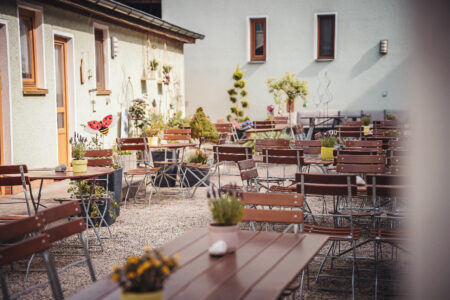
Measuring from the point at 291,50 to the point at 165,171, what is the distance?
1164 cm

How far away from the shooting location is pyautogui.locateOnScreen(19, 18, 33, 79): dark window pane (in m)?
8.15

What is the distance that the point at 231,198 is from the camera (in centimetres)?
273

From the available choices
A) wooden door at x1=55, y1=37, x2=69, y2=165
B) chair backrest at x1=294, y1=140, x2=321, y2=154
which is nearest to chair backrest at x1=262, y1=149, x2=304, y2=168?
chair backrest at x1=294, y1=140, x2=321, y2=154

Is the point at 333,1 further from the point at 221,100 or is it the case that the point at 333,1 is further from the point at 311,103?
the point at 221,100

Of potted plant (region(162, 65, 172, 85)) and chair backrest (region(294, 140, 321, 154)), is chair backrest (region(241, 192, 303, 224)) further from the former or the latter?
potted plant (region(162, 65, 172, 85))

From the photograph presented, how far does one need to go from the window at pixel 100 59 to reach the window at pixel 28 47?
7.40 ft

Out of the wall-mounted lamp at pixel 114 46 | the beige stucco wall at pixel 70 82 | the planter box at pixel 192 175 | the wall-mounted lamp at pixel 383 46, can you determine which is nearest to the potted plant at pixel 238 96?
the wall-mounted lamp at pixel 383 46

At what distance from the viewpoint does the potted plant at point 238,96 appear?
62.8 feet

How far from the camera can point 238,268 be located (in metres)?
2.46

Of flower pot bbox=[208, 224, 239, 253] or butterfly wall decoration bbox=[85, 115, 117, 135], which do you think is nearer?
flower pot bbox=[208, 224, 239, 253]

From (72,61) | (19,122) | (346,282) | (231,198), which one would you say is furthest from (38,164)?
(231,198)

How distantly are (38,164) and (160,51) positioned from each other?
618 centimetres

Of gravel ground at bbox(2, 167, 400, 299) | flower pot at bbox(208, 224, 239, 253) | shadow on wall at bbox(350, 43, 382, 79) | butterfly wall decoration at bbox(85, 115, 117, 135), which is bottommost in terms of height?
gravel ground at bbox(2, 167, 400, 299)

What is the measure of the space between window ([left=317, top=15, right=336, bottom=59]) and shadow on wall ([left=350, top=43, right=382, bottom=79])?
2.97ft
